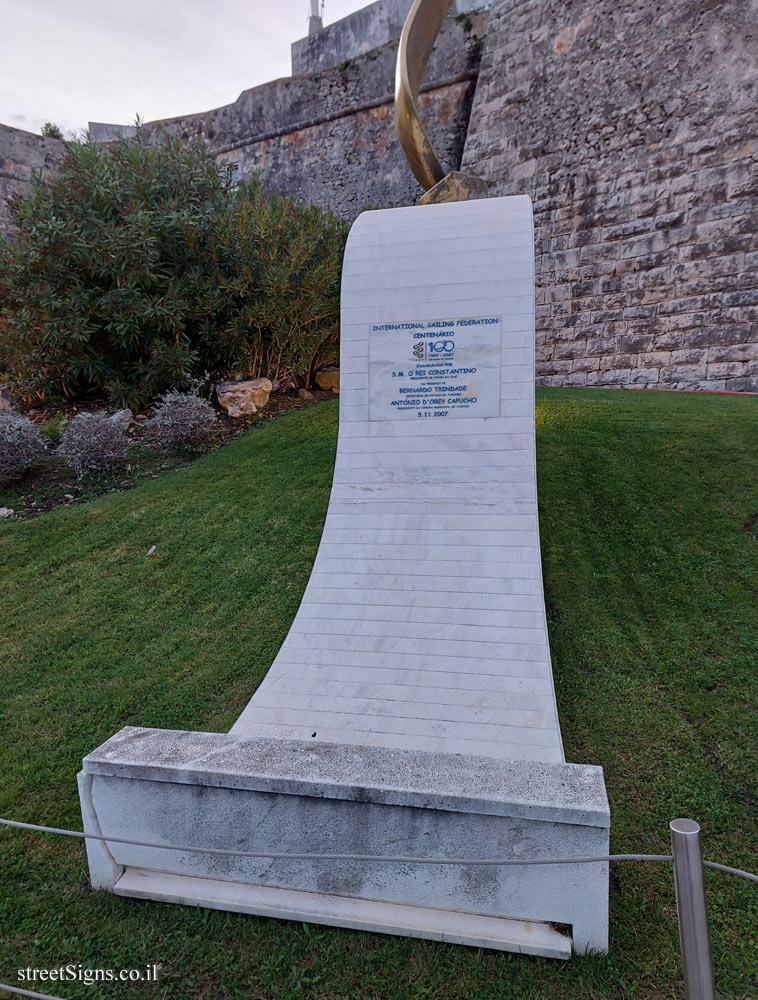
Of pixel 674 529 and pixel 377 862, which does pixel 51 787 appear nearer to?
pixel 377 862

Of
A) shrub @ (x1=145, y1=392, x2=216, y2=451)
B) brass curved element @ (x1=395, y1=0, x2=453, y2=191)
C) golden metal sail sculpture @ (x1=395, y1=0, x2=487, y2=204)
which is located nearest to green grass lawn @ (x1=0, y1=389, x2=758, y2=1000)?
shrub @ (x1=145, y1=392, x2=216, y2=451)

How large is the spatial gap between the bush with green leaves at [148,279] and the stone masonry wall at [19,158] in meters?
6.99

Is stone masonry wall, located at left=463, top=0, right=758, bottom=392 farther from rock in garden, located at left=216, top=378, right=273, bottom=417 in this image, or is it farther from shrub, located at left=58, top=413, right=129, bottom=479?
Answer: shrub, located at left=58, top=413, right=129, bottom=479

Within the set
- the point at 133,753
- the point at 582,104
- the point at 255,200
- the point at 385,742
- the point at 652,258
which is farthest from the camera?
→ the point at 582,104

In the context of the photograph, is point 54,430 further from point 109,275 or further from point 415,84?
point 415,84

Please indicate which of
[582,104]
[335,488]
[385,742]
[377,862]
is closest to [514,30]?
[582,104]

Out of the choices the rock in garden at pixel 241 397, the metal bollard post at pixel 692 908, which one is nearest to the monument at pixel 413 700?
the metal bollard post at pixel 692 908

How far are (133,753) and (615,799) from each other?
5.63 ft

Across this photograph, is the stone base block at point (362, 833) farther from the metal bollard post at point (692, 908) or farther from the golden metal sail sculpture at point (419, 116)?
the golden metal sail sculpture at point (419, 116)

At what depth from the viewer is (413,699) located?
2.95 m

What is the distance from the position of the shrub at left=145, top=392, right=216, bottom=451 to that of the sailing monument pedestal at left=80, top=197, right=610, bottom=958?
2288 millimetres

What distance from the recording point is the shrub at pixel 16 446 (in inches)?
214

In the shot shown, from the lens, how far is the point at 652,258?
815 cm

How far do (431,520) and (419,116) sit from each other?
365cm
